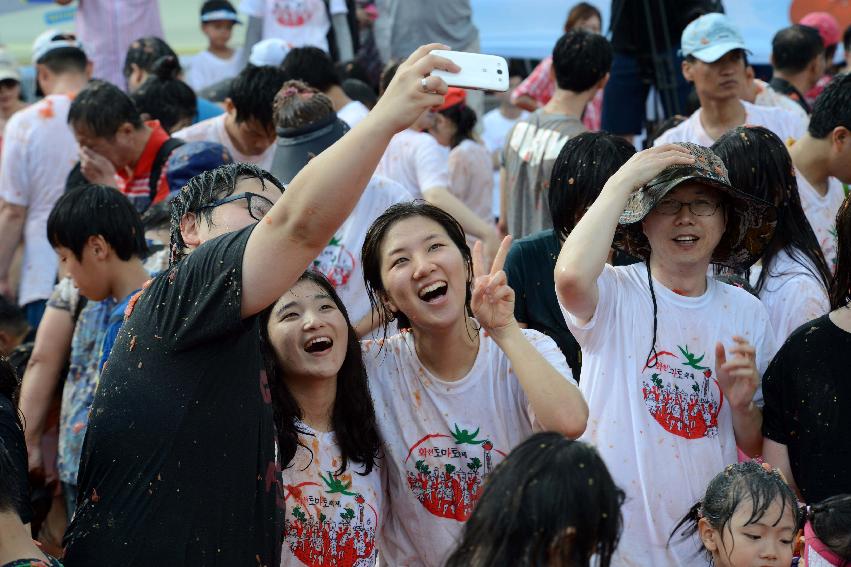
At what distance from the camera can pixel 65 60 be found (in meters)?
7.52

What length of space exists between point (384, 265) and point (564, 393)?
0.68 metres

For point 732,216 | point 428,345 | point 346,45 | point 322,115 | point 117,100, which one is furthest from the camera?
point 346,45

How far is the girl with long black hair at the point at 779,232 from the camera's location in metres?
3.88

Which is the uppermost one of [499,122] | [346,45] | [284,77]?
[284,77]

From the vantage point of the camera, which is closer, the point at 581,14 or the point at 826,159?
the point at 826,159

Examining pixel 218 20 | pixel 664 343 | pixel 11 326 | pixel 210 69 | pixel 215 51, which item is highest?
pixel 664 343

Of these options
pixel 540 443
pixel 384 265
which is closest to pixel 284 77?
pixel 384 265

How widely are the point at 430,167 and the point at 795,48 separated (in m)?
2.89

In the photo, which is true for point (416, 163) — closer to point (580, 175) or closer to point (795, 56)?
point (580, 175)

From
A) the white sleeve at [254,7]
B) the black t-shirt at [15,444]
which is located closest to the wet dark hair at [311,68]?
the white sleeve at [254,7]

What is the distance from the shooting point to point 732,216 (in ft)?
11.8

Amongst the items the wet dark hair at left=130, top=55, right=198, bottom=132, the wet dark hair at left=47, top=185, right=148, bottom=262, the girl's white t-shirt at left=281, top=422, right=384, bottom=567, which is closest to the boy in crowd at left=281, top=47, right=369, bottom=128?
the wet dark hair at left=130, top=55, right=198, bottom=132

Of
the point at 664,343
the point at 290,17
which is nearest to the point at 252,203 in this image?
the point at 664,343

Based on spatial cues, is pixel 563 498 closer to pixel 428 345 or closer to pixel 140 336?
pixel 140 336
